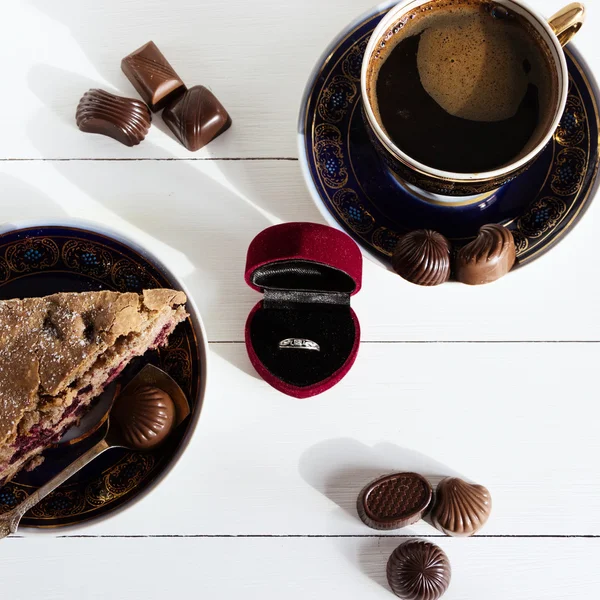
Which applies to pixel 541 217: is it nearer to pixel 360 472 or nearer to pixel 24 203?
pixel 360 472

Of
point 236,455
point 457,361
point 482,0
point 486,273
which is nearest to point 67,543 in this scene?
point 236,455

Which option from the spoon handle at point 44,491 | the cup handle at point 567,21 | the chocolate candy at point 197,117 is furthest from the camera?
the chocolate candy at point 197,117

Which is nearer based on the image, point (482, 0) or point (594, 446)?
point (482, 0)

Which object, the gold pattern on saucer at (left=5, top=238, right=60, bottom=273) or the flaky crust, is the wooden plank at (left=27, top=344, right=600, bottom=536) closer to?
the flaky crust

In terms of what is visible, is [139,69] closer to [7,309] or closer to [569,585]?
[7,309]

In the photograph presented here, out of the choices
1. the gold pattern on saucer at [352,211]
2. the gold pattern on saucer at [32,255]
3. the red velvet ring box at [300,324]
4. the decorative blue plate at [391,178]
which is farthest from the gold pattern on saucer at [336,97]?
the gold pattern on saucer at [32,255]

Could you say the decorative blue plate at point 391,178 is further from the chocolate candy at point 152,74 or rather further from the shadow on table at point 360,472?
the shadow on table at point 360,472

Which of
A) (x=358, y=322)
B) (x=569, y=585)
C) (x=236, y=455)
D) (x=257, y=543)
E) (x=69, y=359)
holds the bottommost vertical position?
(x=569, y=585)

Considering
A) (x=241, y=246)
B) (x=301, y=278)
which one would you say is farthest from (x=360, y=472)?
(x=241, y=246)
